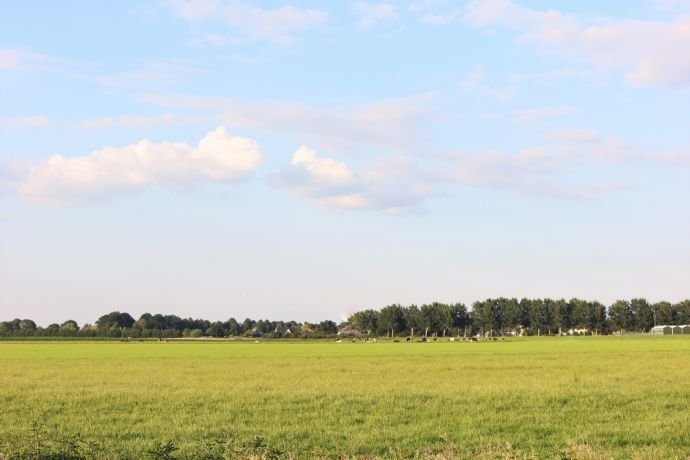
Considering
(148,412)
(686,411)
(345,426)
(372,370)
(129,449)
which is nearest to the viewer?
(129,449)

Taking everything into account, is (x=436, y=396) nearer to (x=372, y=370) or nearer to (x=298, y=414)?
(x=298, y=414)

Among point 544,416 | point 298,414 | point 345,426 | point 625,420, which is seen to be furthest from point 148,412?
point 625,420

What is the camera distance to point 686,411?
25828 millimetres

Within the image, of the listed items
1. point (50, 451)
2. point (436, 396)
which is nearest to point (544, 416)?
point (436, 396)

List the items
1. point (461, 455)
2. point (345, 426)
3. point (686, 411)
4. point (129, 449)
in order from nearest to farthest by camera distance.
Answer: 1. point (461, 455)
2. point (129, 449)
3. point (345, 426)
4. point (686, 411)

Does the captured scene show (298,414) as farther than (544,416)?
Yes

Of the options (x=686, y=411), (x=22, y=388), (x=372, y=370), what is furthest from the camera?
(x=372, y=370)

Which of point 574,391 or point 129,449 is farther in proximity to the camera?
point 574,391

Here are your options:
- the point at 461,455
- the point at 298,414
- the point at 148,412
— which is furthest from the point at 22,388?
the point at 461,455

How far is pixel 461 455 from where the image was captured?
17.6m

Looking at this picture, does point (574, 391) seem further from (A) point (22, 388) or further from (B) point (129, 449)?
(A) point (22, 388)

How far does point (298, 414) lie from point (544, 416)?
8.52 metres

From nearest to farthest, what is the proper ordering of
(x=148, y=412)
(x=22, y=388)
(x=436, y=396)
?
(x=148, y=412), (x=436, y=396), (x=22, y=388)

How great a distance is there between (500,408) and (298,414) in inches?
293
